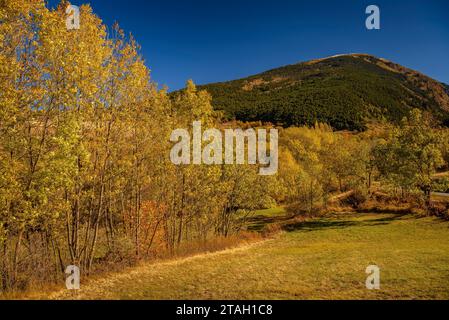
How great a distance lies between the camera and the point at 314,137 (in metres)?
120

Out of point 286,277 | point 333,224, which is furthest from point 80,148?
point 333,224

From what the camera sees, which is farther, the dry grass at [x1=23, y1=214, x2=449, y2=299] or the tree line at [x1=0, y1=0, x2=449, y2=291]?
the tree line at [x1=0, y1=0, x2=449, y2=291]

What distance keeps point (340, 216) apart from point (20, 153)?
43665 millimetres

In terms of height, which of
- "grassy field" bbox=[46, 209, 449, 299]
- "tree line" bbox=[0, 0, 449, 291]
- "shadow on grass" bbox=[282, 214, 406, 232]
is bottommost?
"shadow on grass" bbox=[282, 214, 406, 232]

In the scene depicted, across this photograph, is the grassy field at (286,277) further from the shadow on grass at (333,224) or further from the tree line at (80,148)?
the shadow on grass at (333,224)

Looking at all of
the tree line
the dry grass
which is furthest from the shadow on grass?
the dry grass

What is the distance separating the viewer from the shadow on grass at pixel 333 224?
133 ft

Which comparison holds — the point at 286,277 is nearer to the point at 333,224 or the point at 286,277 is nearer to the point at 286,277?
the point at 286,277

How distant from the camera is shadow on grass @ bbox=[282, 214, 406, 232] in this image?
133 feet

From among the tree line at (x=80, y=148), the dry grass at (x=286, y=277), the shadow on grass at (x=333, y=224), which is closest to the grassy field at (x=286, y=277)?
the dry grass at (x=286, y=277)

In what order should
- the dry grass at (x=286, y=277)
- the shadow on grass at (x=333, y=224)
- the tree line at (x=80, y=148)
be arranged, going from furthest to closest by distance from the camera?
the shadow on grass at (x=333, y=224) → the tree line at (x=80, y=148) → the dry grass at (x=286, y=277)

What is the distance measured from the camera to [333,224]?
1686 inches

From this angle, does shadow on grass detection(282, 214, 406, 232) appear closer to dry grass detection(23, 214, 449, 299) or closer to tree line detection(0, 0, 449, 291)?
tree line detection(0, 0, 449, 291)
